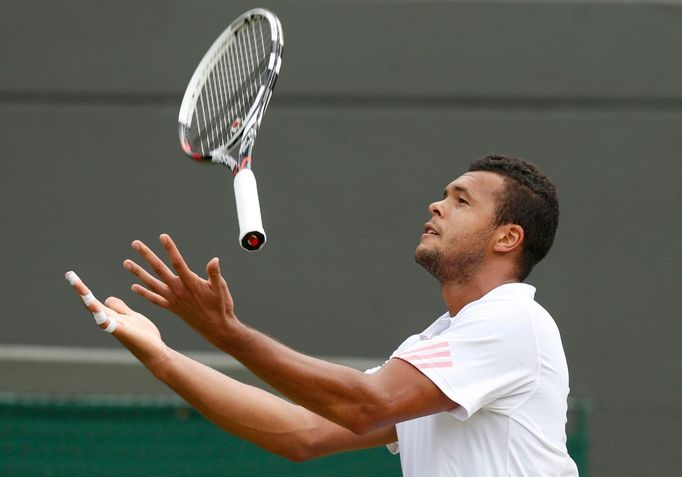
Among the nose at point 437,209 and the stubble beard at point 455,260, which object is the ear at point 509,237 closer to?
the stubble beard at point 455,260

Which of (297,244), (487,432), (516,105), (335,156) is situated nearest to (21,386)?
(297,244)

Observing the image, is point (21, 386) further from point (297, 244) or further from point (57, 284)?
point (297, 244)

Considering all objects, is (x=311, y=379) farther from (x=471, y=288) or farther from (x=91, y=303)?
(x=471, y=288)

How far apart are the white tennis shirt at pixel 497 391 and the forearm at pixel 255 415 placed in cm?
45

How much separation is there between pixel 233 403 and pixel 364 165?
10.3ft

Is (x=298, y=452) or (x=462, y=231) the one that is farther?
(x=298, y=452)

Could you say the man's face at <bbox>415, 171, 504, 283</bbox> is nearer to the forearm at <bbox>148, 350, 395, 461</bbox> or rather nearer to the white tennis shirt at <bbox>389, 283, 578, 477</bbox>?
the white tennis shirt at <bbox>389, 283, 578, 477</bbox>

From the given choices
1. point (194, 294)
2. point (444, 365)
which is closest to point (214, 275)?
point (194, 294)

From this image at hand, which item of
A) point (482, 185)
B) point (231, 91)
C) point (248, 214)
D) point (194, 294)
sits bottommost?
point (194, 294)

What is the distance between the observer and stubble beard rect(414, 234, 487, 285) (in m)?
3.50

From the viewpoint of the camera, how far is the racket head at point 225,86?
3.93 m

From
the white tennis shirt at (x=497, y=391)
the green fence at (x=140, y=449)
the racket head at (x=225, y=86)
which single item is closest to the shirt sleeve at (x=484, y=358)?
the white tennis shirt at (x=497, y=391)

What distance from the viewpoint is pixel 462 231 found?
140 inches

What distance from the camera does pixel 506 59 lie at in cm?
652
